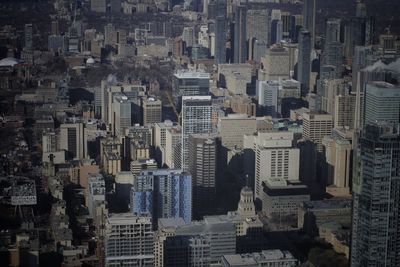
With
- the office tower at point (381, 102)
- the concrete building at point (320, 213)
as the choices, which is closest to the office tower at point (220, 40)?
the office tower at point (381, 102)

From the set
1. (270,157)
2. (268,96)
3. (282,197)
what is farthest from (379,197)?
(268,96)

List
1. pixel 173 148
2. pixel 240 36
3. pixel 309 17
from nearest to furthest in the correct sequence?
pixel 173 148
pixel 309 17
pixel 240 36

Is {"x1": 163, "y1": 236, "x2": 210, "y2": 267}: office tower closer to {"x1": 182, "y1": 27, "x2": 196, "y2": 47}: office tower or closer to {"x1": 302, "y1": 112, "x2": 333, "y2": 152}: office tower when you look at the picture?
{"x1": 302, "y1": 112, "x2": 333, "y2": 152}: office tower

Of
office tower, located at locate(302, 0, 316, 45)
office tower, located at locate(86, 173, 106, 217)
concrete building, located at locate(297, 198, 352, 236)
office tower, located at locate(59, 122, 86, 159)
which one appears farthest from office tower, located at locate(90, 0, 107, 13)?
concrete building, located at locate(297, 198, 352, 236)

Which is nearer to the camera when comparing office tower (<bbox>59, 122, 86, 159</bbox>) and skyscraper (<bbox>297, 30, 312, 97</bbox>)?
office tower (<bbox>59, 122, 86, 159</bbox>)

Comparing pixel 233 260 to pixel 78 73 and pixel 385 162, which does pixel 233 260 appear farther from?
pixel 78 73

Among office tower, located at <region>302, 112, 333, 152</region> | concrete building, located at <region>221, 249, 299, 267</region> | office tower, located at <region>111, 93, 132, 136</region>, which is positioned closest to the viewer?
concrete building, located at <region>221, 249, 299, 267</region>

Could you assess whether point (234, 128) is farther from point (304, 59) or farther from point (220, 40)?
point (220, 40)
